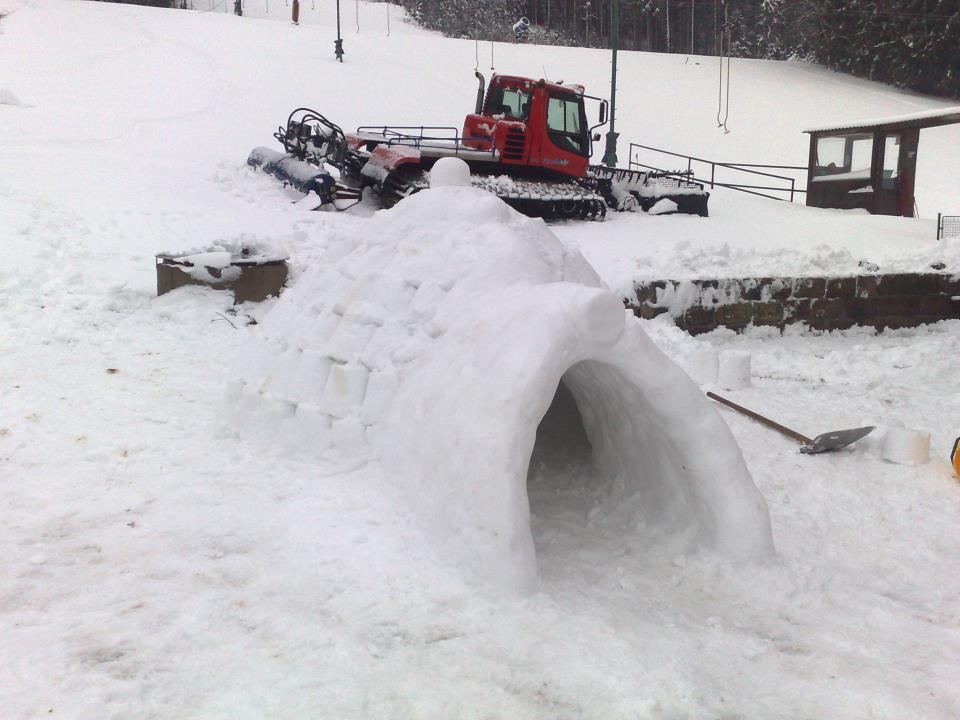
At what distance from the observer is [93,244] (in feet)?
26.7

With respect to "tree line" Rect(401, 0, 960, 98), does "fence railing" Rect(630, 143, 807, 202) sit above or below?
below

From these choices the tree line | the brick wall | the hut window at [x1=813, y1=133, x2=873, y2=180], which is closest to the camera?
the brick wall

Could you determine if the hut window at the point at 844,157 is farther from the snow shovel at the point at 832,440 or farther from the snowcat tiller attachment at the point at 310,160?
the snow shovel at the point at 832,440

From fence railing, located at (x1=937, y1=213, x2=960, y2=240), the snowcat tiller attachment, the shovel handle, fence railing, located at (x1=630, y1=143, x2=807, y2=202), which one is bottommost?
the shovel handle

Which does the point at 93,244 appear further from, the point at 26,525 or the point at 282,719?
the point at 282,719

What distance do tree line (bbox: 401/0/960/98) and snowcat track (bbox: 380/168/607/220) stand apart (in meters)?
Answer: 15.6

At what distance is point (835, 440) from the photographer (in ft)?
17.3

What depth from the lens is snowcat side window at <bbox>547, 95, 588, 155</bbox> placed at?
13055 millimetres

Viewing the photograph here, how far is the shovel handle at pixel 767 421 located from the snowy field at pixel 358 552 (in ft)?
0.20

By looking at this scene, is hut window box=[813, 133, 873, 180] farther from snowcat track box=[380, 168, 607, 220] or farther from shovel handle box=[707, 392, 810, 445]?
shovel handle box=[707, 392, 810, 445]

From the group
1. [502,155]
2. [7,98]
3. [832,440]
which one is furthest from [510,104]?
[7,98]

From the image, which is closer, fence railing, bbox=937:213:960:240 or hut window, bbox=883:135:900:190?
fence railing, bbox=937:213:960:240

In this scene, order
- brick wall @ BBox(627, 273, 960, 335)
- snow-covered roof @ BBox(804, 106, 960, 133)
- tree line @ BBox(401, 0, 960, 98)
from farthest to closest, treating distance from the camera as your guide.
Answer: tree line @ BBox(401, 0, 960, 98), snow-covered roof @ BBox(804, 106, 960, 133), brick wall @ BBox(627, 273, 960, 335)

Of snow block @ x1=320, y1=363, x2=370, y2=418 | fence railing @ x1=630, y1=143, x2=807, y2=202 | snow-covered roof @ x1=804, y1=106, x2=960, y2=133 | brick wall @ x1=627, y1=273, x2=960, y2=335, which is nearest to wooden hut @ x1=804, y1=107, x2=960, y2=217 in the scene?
snow-covered roof @ x1=804, y1=106, x2=960, y2=133
